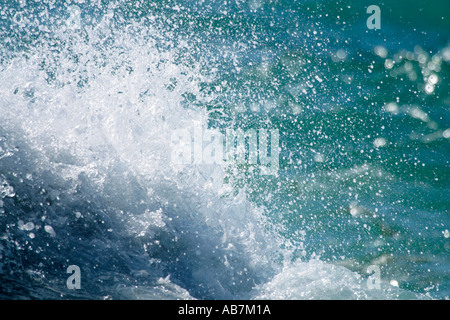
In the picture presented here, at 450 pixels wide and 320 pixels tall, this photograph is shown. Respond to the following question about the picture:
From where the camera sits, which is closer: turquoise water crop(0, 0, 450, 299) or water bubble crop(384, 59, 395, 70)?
turquoise water crop(0, 0, 450, 299)

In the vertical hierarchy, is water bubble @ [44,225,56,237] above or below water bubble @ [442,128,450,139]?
below

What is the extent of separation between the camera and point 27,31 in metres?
4.39

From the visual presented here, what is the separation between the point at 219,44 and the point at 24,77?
2.50 m

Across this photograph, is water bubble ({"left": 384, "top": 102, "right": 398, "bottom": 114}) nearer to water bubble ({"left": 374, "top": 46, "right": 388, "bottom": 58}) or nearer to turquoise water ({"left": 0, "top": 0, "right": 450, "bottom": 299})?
turquoise water ({"left": 0, "top": 0, "right": 450, "bottom": 299})

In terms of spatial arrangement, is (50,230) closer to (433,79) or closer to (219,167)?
(219,167)

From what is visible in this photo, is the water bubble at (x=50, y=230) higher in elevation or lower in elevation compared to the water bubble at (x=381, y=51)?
lower

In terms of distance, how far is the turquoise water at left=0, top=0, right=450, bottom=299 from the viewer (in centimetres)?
266

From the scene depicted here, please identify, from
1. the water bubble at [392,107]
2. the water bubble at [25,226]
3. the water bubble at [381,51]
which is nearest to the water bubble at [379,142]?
the water bubble at [392,107]

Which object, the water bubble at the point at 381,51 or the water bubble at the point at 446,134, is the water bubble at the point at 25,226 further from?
Result: the water bubble at the point at 446,134

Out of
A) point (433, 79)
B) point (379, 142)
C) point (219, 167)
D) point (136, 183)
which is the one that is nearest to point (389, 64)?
point (433, 79)

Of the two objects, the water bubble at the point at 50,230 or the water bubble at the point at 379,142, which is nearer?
the water bubble at the point at 50,230

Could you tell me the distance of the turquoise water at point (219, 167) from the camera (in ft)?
8.72

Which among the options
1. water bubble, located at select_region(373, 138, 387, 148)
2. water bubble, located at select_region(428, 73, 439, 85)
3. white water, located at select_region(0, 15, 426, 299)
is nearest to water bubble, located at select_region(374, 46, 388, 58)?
water bubble, located at select_region(428, 73, 439, 85)
